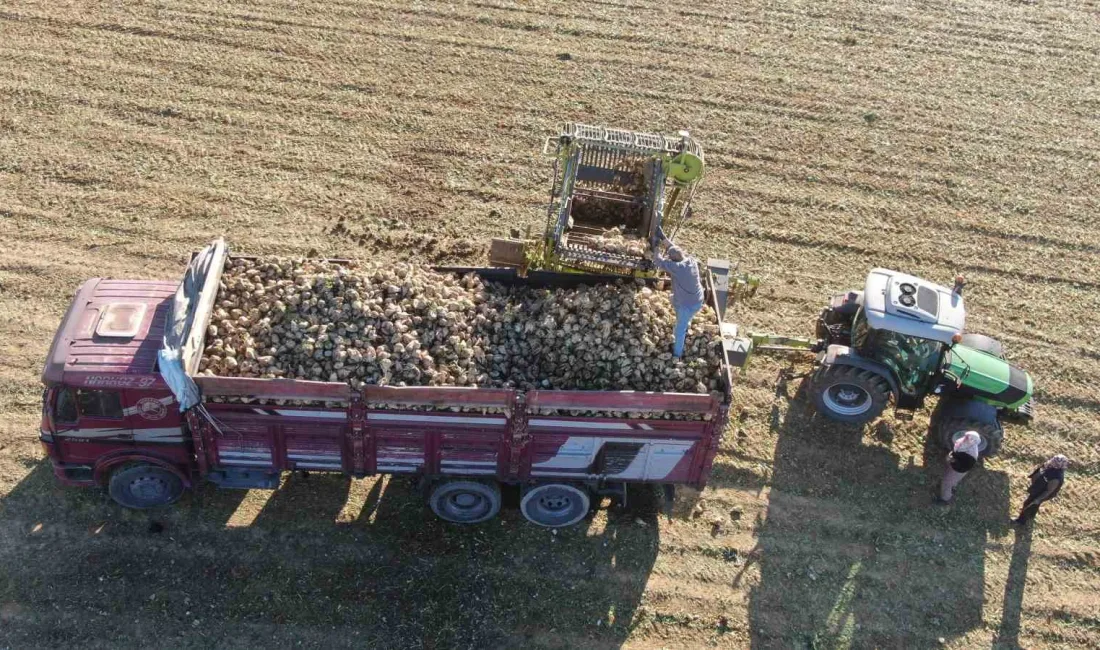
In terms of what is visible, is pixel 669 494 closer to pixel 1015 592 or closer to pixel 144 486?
pixel 1015 592

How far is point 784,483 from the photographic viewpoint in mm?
10164

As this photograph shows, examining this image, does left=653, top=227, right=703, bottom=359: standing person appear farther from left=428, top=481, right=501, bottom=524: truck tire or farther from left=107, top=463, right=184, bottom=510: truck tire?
left=107, top=463, right=184, bottom=510: truck tire

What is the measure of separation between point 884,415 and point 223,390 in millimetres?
7923

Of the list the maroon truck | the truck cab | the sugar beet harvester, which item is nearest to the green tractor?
the maroon truck

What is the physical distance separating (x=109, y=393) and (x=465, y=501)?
3.62m

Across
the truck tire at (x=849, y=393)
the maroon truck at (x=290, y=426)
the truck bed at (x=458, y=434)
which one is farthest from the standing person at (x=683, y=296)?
the truck tire at (x=849, y=393)

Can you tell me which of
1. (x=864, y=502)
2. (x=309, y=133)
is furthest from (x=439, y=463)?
(x=309, y=133)

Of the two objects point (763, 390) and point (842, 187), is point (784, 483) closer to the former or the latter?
point (763, 390)

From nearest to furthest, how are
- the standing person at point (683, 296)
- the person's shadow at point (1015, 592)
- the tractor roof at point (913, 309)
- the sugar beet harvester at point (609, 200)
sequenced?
the standing person at point (683, 296) < the person's shadow at point (1015, 592) < the sugar beet harvester at point (609, 200) < the tractor roof at point (913, 309)

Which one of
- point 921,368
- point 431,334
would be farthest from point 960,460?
point 431,334

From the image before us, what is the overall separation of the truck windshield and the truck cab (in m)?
7.61

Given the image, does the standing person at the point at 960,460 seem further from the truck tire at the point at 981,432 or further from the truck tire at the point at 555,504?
the truck tire at the point at 555,504

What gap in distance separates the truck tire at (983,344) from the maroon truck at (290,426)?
4.17 metres

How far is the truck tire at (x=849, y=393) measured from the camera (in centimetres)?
1005
